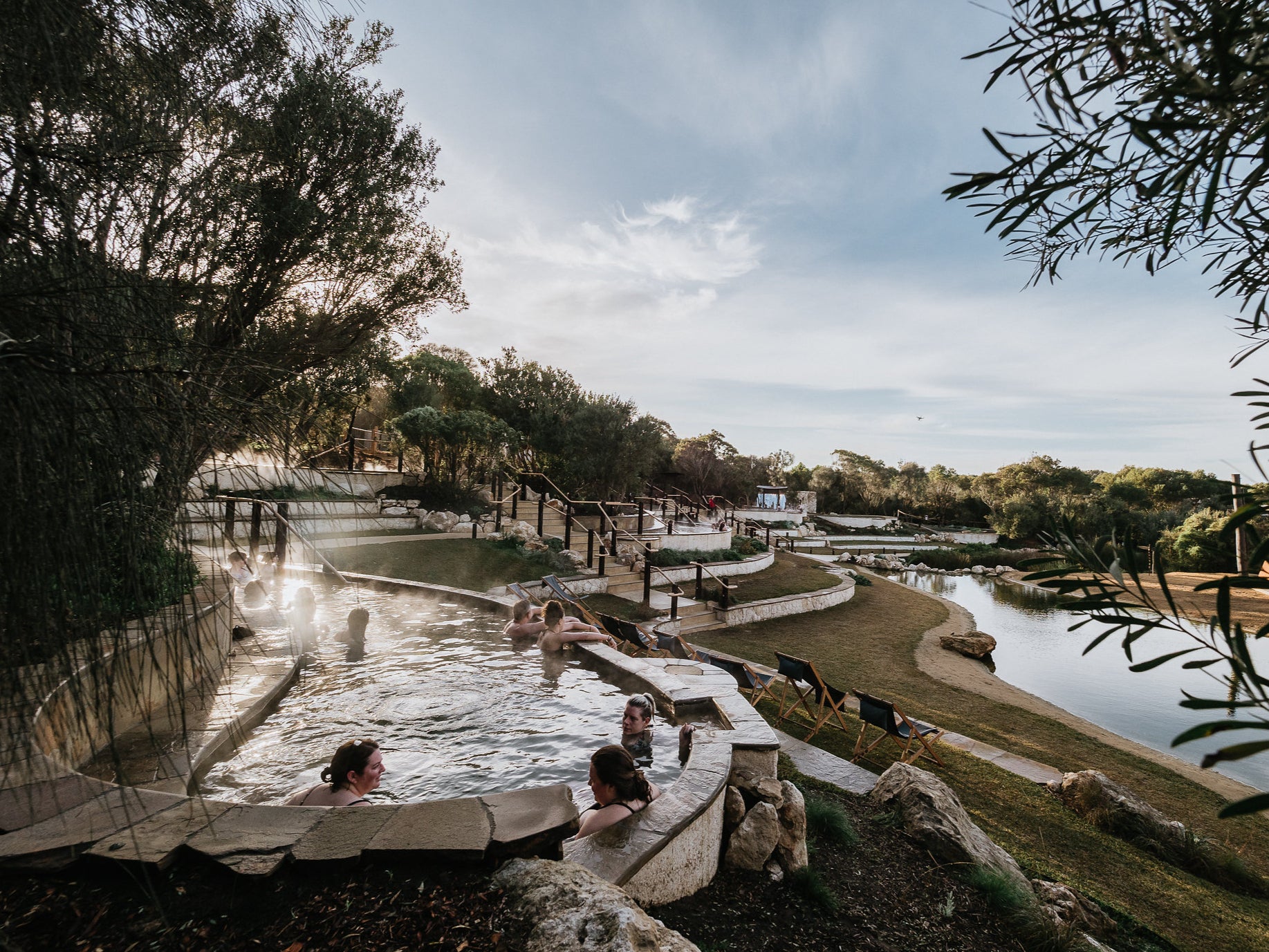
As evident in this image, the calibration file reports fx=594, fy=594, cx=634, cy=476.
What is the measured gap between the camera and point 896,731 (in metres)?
6.20

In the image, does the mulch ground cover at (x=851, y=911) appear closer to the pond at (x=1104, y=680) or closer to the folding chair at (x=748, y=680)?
the folding chair at (x=748, y=680)

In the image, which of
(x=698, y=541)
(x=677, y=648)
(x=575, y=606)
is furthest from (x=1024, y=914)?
(x=698, y=541)

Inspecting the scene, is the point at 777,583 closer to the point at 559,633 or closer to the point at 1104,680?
the point at 1104,680

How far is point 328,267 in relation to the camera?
962 centimetres

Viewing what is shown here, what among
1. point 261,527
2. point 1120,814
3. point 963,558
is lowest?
point 963,558

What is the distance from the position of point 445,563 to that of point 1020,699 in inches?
440

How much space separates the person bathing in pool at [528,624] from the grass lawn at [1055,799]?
2.79 metres

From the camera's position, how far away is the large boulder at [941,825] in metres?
3.95

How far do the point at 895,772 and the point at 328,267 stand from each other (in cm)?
1032

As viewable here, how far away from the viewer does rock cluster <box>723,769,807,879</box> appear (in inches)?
138

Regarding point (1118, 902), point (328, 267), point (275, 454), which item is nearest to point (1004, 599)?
point (1118, 902)

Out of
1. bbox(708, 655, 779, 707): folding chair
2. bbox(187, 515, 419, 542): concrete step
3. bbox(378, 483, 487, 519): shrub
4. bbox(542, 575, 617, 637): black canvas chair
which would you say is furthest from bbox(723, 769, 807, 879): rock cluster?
bbox(378, 483, 487, 519): shrub

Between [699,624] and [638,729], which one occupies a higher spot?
[638,729]

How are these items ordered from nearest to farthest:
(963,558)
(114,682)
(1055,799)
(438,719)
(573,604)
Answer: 1. (114,682)
2. (438,719)
3. (1055,799)
4. (573,604)
5. (963,558)
